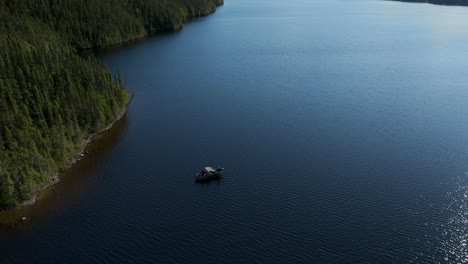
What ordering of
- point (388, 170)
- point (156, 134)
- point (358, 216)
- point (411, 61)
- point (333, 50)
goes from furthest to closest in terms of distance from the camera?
point (333, 50)
point (411, 61)
point (156, 134)
point (388, 170)
point (358, 216)

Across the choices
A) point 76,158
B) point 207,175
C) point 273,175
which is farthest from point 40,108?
point 273,175

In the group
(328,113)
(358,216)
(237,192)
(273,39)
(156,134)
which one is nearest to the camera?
(358,216)

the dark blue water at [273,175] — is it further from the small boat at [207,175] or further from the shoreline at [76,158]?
the shoreline at [76,158]

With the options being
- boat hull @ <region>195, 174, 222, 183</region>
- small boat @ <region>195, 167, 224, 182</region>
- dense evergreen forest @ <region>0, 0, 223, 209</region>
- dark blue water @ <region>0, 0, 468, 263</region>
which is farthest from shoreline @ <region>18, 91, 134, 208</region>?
small boat @ <region>195, 167, 224, 182</region>

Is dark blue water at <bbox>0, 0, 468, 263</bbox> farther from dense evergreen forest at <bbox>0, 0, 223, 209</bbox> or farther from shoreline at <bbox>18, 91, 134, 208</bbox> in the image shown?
dense evergreen forest at <bbox>0, 0, 223, 209</bbox>

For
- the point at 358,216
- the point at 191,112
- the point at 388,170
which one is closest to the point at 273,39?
the point at 191,112

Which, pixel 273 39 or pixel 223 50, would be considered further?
pixel 273 39

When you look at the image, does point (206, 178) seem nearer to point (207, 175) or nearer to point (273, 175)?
point (207, 175)

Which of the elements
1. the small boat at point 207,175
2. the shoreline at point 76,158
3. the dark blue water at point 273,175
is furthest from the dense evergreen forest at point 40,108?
the small boat at point 207,175

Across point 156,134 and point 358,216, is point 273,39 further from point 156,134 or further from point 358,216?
point 358,216
